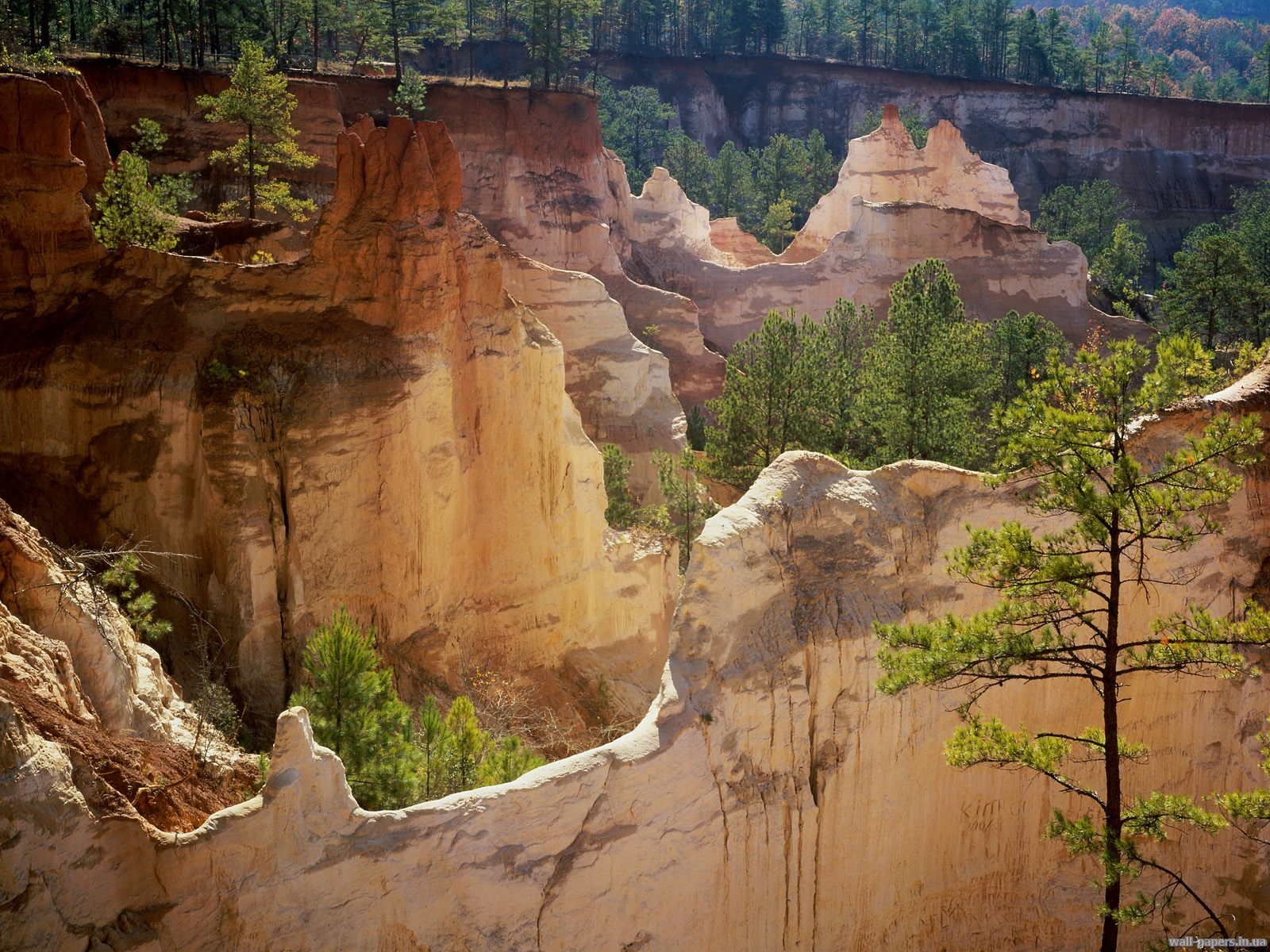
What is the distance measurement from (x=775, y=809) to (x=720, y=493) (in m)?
21.4

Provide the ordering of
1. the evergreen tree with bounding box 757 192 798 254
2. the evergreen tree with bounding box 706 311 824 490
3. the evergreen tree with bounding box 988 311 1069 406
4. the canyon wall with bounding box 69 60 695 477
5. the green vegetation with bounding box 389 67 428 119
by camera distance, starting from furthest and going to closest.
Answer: the evergreen tree with bounding box 757 192 798 254
the green vegetation with bounding box 389 67 428 119
the evergreen tree with bounding box 988 311 1069 406
the canyon wall with bounding box 69 60 695 477
the evergreen tree with bounding box 706 311 824 490

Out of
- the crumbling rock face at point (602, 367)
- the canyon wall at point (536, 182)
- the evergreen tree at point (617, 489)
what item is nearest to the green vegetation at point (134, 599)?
the canyon wall at point (536, 182)

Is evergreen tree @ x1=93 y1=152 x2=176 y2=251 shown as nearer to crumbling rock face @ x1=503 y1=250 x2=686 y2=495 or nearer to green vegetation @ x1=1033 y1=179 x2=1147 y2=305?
crumbling rock face @ x1=503 y1=250 x2=686 y2=495

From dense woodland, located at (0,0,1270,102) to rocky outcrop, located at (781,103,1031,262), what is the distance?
13.3 meters

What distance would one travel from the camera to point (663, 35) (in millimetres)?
95938

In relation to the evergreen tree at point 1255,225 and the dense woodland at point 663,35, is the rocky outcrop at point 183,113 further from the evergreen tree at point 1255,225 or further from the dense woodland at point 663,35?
the evergreen tree at point 1255,225

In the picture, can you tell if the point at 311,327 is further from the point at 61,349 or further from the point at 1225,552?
the point at 1225,552

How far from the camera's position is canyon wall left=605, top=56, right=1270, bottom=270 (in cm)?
8175

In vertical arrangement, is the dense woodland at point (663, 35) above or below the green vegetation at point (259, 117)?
above

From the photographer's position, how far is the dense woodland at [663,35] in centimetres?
5028

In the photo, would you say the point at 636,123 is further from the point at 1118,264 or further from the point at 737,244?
the point at 1118,264

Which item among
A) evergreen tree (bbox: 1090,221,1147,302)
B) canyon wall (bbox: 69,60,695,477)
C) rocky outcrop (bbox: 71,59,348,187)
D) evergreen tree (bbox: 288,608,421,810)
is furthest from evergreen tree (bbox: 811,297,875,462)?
evergreen tree (bbox: 1090,221,1147,302)

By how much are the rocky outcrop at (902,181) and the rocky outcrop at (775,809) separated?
3991 cm

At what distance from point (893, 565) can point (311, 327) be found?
1194 cm
